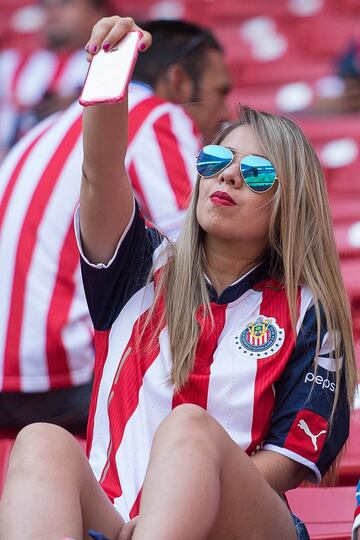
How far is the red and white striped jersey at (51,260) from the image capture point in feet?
8.82

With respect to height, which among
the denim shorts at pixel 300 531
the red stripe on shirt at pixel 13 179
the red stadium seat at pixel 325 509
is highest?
the red stripe on shirt at pixel 13 179

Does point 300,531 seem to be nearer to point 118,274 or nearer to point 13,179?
point 118,274

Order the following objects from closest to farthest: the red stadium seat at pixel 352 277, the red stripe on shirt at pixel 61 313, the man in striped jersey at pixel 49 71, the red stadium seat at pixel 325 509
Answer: the red stadium seat at pixel 325 509, the red stripe on shirt at pixel 61 313, the red stadium seat at pixel 352 277, the man in striped jersey at pixel 49 71

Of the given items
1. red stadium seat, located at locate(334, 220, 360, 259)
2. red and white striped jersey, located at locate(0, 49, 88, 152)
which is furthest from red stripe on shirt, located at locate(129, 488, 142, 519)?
red and white striped jersey, located at locate(0, 49, 88, 152)

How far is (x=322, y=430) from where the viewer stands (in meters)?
1.89

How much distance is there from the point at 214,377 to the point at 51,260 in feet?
2.94

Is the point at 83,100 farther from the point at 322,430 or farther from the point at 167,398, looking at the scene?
the point at 322,430

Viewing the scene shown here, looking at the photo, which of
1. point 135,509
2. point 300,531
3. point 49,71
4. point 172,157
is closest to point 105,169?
point 135,509

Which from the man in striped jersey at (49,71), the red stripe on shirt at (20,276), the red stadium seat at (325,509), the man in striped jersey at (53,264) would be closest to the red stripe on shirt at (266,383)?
the red stadium seat at (325,509)

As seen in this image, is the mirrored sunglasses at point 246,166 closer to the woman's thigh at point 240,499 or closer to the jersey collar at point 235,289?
the jersey collar at point 235,289

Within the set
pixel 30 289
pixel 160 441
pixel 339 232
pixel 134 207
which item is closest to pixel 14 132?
pixel 339 232

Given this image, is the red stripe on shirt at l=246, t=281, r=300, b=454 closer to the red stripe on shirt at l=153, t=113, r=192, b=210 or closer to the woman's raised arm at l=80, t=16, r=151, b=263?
the woman's raised arm at l=80, t=16, r=151, b=263

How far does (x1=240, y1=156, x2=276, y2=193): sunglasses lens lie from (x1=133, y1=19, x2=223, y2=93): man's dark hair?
122 cm

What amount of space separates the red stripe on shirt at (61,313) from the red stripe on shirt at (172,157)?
0.82 ft
